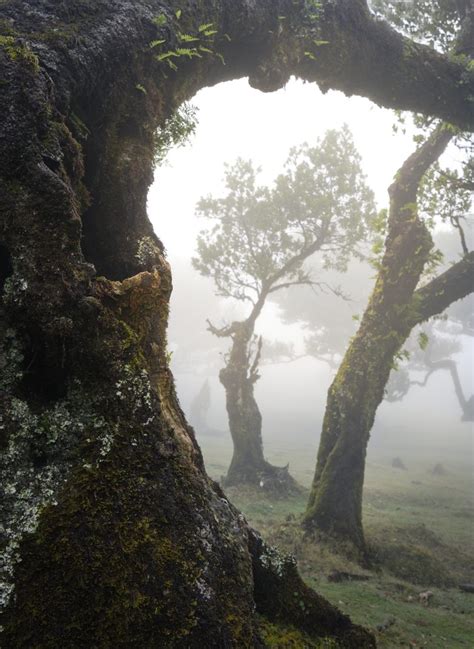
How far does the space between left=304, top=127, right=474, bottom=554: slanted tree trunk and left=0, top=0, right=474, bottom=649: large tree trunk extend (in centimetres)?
653

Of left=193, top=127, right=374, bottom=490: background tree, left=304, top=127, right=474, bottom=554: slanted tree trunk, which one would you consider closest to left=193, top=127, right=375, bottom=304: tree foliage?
left=193, top=127, right=374, bottom=490: background tree

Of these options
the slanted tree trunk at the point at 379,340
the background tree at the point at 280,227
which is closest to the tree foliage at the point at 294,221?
the background tree at the point at 280,227

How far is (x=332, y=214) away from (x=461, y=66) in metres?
12.8

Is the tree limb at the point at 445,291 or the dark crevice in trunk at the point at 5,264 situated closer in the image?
→ the dark crevice in trunk at the point at 5,264

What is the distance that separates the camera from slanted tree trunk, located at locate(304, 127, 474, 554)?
1008 centimetres

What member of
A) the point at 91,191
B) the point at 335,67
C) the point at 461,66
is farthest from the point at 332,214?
the point at 91,191

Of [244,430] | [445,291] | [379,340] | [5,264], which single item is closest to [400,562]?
[379,340]

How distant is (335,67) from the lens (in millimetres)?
6551

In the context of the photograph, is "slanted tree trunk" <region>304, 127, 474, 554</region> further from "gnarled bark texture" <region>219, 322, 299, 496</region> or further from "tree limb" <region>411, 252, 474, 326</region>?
"gnarled bark texture" <region>219, 322, 299, 496</region>

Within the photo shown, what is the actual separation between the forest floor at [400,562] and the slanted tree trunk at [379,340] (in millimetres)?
1245

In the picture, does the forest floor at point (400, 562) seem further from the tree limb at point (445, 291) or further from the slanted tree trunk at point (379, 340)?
Result: the tree limb at point (445, 291)

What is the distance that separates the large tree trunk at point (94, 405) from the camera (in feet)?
7.29

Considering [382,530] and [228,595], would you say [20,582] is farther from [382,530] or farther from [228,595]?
[382,530]

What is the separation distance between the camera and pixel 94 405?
262cm
